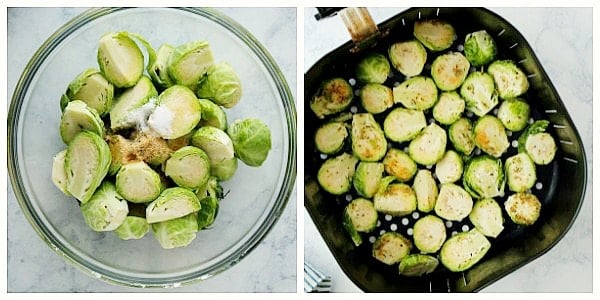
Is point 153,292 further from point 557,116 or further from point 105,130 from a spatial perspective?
point 557,116

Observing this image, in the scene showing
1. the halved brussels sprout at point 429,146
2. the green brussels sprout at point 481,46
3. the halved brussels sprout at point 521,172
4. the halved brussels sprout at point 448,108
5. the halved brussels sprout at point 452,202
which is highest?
the green brussels sprout at point 481,46

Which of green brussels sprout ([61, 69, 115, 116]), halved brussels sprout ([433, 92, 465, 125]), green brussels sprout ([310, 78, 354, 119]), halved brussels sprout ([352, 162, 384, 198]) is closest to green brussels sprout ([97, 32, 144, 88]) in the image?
green brussels sprout ([61, 69, 115, 116])

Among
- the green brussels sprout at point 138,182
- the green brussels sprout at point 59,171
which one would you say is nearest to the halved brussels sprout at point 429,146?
the green brussels sprout at point 138,182

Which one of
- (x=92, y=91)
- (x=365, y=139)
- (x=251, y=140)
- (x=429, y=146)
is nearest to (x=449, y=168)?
(x=429, y=146)

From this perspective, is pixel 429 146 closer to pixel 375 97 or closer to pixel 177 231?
pixel 375 97

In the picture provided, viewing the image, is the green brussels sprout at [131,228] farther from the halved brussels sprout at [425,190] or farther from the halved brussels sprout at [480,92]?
the halved brussels sprout at [480,92]

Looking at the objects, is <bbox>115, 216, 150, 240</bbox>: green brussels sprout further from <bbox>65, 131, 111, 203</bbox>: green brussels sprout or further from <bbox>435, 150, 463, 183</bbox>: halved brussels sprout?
<bbox>435, 150, 463, 183</bbox>: halved brussels sprout
